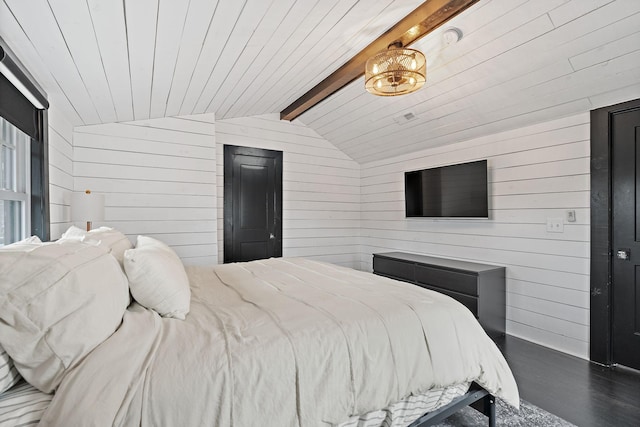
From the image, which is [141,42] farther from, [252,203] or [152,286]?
[252,203]

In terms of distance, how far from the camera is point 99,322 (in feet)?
3.65

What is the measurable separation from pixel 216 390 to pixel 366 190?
439 cm

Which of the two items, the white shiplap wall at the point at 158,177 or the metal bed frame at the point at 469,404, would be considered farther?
the white shiplap wall at the point at 158,177

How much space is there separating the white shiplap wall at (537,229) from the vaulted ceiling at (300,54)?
22cm

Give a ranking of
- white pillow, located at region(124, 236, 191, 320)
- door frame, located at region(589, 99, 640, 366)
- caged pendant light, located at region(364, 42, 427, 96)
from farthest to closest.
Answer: door frame, located at region(589, 99, 640, 366)
caged pendant light, located at region(364, 42, 427, 96)
white pillow, located at region(124, 236, 191, 320)

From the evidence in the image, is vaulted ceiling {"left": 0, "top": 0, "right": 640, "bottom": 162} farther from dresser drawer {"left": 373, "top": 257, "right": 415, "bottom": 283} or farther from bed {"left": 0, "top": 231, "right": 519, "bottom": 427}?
dresser drawer {"left": 373, "top": 257, "right": 415, "bottom": 283}

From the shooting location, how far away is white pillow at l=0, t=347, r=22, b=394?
3.06ft

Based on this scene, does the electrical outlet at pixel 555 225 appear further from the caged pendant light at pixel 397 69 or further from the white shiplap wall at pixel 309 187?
the white shiplap wall at pixel 309 187

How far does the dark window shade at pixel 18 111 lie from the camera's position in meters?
1.60

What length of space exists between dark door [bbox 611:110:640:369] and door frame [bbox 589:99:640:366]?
0.04 m

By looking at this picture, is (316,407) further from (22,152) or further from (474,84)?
(474,84)

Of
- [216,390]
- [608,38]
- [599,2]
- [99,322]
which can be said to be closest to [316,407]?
[216,390]

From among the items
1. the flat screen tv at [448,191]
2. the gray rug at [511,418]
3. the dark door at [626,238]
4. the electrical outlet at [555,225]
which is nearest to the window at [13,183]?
the gray rug at [511,418]

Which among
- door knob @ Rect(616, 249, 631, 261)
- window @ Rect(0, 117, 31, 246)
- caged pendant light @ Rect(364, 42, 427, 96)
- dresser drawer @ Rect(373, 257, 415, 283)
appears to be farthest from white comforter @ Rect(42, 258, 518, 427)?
dresser drawer @ Rect(373, 257, 415, 283)
